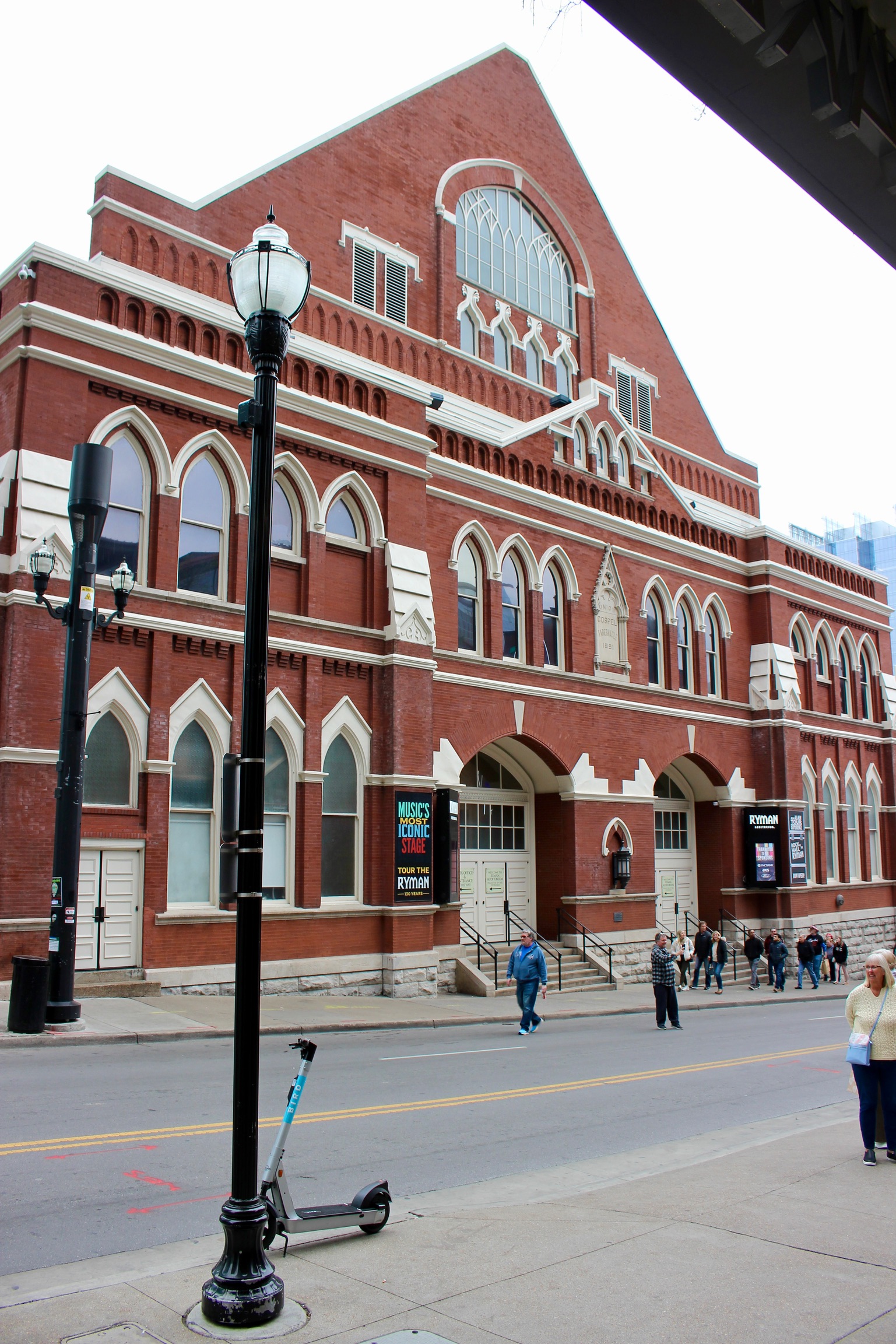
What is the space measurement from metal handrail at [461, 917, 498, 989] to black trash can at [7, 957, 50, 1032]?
10.6 m

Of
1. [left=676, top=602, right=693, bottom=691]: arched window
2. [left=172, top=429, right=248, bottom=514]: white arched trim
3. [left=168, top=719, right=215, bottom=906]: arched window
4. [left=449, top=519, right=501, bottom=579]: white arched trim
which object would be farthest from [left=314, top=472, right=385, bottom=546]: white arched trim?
[left=676, top=602, right=693, bottom=691]: arched window

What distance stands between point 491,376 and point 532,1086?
A: 1990cm

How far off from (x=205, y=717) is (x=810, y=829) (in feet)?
71.7

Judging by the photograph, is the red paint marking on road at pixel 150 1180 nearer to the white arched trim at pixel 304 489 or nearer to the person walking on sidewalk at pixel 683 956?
the white arched trim at pixel 304 489

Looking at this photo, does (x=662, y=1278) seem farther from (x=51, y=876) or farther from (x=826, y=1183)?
(x=51, y=876)

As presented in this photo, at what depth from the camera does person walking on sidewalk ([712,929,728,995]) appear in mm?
27141

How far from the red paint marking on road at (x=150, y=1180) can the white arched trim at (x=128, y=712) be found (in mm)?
10249

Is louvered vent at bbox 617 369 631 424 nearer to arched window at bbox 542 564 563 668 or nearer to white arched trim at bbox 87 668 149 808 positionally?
arched window at bbox 542 564 563 668

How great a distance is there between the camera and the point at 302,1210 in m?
6.10

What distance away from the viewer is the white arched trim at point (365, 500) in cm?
2170

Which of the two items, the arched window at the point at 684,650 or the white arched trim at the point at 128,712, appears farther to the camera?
the arched window at the point at 684,650

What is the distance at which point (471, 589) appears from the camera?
992 inches

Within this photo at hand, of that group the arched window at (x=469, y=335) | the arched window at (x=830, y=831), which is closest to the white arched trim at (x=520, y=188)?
the arched window at (x=469, y=335)

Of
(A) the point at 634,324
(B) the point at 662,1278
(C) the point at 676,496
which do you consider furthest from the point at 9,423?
(A) the point at 634,324
